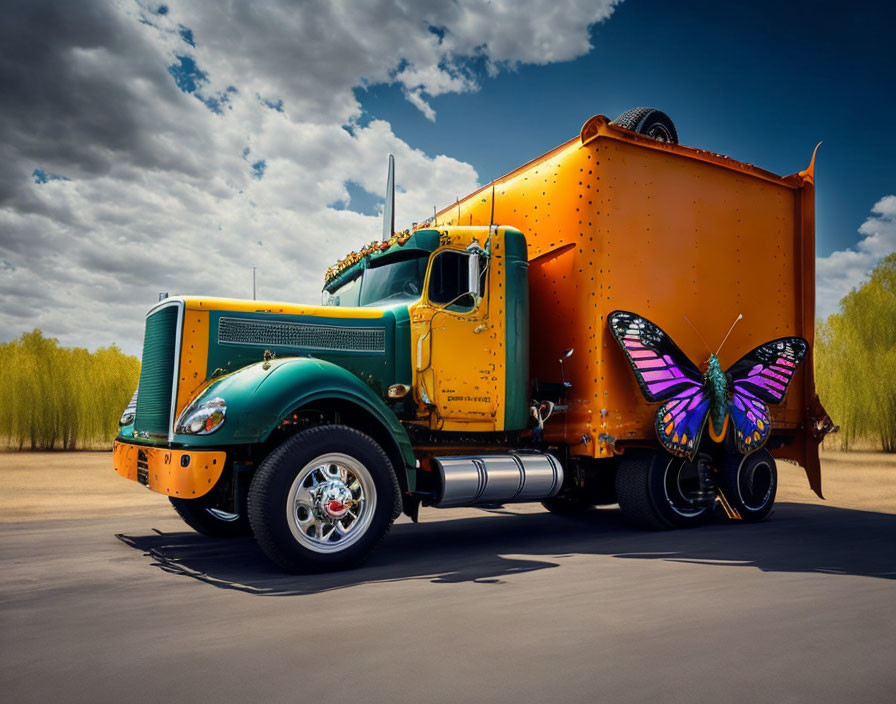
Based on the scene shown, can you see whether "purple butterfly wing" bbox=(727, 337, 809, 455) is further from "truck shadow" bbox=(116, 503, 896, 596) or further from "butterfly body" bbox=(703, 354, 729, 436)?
"truck shadow" bbox=(116, 503, 896, 596)

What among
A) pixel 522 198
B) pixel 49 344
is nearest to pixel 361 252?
pixel 522 198

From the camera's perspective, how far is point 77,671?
10.8 ft

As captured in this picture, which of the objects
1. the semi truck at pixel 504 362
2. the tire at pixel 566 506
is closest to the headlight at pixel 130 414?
the semi truck at pixel 504 362

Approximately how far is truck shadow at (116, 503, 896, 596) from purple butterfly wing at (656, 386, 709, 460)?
37.2 inches

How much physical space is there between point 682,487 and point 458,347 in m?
3.27

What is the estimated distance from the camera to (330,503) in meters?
5.60

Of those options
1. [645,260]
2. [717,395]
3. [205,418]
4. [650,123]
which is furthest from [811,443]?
[205,418]

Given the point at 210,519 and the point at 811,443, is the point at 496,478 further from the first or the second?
the point at 811,443

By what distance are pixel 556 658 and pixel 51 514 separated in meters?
8.57

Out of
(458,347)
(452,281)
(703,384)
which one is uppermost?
(452,281)

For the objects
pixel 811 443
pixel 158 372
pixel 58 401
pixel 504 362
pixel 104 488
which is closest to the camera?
pixel 158 372

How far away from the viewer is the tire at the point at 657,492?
7785 millimetres

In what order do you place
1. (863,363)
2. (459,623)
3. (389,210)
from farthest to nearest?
(863,363) → (389,210) → (459,623)

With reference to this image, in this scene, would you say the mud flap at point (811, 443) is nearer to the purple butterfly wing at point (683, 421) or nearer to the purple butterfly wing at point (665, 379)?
the purple butterfly wing at point (683, 421)
